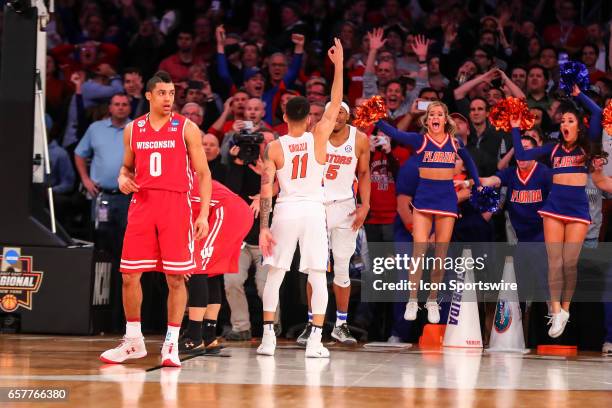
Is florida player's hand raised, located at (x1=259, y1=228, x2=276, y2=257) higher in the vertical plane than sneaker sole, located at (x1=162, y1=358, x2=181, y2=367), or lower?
higher

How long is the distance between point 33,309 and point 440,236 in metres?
4.26

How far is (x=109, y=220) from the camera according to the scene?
11.4 metres

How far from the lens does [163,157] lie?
25.2 feet

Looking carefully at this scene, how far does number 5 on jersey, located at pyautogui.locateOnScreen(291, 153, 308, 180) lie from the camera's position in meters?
8.58

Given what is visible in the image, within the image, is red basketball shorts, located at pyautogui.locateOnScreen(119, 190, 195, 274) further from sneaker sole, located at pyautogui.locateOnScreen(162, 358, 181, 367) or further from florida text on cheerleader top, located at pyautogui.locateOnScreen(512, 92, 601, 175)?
florida text on cheerleader top, located at pyautogui.locateOnScreen(512, 92, 601, 175)

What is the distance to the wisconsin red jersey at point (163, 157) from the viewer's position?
7.66 m

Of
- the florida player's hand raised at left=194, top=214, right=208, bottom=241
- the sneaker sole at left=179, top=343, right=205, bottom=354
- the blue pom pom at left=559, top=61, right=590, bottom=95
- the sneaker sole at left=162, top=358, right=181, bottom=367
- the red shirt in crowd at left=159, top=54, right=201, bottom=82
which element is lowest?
the sneaker sole at left=179, top=343, right=205, bottom=354

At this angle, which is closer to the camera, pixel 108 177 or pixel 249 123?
pixel 249 123

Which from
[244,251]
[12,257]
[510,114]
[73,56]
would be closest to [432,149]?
[510,114]

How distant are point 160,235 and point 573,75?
14.4ft

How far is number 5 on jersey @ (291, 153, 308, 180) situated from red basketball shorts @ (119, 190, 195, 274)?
1219mm

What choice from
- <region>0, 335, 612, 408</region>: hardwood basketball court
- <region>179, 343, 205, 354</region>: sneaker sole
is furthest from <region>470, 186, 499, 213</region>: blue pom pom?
<region>179, 343, 205, 354</region>: sneaker sole

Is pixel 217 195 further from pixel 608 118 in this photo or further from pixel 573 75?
pixel 608 118

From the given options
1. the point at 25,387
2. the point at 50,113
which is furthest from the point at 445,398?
the point at 50,113
